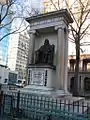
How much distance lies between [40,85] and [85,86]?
29.9 meters

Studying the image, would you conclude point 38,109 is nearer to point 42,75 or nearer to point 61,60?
point 42,75

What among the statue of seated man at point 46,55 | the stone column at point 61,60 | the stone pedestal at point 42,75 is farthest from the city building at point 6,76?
the stone column at point 61,60

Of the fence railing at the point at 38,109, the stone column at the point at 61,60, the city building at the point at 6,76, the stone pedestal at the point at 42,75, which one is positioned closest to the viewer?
the fence railing at the point at 38,109

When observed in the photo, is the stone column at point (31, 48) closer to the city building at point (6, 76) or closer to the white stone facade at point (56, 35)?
the white stone facade at point (56, 35)

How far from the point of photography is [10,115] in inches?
296

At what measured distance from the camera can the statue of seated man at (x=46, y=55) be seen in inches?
511

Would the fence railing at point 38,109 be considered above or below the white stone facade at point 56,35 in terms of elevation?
below

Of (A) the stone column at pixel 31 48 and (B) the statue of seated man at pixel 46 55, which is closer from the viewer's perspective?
(B) the statue of seated man at pixel 46 55

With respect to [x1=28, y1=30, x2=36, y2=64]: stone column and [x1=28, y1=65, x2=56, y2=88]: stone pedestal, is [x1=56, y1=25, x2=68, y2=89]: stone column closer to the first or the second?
[x1=28, y1=65, x2=56, y2=88]: stone pedestal

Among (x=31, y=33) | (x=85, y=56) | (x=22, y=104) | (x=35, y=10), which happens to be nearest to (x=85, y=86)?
(x=85, y=56)

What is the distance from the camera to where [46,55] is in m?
13.1

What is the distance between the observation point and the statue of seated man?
12984 millimetres

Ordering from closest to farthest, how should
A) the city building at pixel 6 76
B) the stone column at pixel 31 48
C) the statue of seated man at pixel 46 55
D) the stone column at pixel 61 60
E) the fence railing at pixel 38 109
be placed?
the fence railing at pixel 38 109
the stone column at pixel 61 60
the statue of seated man at pixel 46 55
the stone column at pixel 31 48
the city building at pixel 6 76

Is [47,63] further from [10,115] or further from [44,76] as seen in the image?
[10,115]
